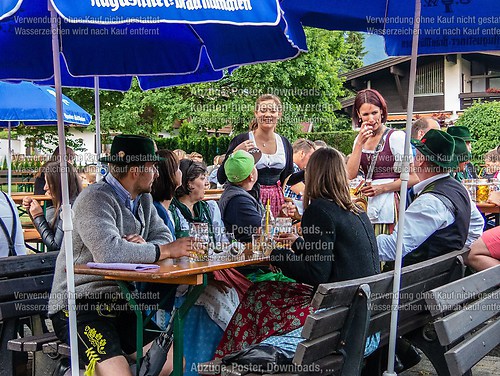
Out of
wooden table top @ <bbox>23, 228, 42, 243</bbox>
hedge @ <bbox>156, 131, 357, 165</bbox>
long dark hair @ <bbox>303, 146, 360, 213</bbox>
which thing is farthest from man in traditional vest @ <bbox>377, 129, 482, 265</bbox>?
hedge @ <bbox>156, 131, 357, 165</bbox>

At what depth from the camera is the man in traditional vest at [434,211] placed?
498cm

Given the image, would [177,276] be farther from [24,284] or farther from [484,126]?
[484,126]

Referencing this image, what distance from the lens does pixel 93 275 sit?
418 centimetres

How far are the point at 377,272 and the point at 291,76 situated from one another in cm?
2172

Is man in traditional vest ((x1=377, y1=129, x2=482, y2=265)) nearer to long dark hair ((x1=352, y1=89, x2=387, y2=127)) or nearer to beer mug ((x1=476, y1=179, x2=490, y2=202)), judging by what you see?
long dark hair ((x1=352, y1=89, x2=387, y2=127))

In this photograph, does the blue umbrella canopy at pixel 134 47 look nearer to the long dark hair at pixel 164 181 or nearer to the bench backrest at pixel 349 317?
the long dark hair at pixel 164 181

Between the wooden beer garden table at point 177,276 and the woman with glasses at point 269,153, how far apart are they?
2.03 m

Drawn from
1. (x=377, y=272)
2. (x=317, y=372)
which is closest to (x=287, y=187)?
(x=377, y=272)

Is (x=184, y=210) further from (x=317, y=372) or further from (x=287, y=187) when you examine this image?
(x=317, y=372)

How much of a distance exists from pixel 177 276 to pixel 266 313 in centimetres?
98

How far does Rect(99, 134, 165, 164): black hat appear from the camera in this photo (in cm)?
448

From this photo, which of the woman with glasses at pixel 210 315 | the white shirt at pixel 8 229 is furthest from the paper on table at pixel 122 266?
the white shirt at pixel 8 229

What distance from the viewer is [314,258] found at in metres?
4.20

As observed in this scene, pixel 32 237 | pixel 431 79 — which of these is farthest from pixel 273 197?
pixel 431 79
